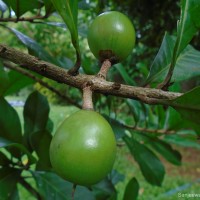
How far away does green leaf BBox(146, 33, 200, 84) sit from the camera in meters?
1.12

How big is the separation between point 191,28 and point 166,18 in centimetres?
454

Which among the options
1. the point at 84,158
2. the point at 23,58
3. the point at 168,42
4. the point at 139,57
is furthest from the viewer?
the point at 139,57

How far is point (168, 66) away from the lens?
45.1 inches

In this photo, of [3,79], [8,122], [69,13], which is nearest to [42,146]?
[8,122]

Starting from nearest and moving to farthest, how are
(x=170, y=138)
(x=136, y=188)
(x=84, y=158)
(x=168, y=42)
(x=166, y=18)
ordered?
1. (x=84, y=158)
2. (x=168, y=42)
3. (x=136, y=188)
4. (x=170, y=138)
5. (x=166, y=18)

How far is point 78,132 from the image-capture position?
0.70m

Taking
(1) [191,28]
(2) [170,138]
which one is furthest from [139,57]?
(1) [191,28]

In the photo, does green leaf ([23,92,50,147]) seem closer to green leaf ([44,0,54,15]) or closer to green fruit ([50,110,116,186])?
green leaf ([44,0,54,15])

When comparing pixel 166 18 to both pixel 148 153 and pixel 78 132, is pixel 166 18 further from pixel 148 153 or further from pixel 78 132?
pixel 78 132

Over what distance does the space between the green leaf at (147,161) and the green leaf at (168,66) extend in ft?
1.97

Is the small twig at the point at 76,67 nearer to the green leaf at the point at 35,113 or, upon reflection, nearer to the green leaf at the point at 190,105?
the green leaf at the point at 190,105

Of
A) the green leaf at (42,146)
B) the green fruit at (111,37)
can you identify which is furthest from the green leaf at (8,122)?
the green fruit at (111,37)

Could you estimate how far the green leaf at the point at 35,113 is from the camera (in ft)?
4.58

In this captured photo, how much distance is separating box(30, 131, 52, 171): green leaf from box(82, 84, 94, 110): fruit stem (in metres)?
0.52
